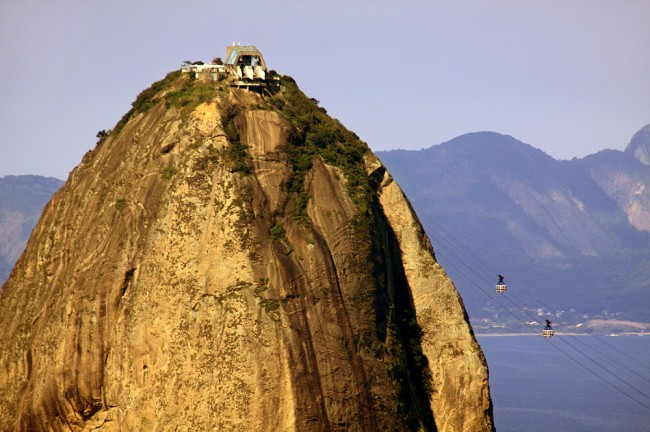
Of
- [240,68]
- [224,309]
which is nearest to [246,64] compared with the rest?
[240,68]

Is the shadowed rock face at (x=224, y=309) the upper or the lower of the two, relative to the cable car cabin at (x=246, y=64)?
lower

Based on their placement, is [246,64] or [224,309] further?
[246,64]

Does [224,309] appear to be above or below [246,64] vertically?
below

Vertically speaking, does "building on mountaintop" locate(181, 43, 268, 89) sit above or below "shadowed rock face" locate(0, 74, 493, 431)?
above

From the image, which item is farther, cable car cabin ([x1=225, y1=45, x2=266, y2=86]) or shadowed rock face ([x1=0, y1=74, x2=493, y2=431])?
cable car cabin ([x1=225, y1=45, x2=266, y2=86])

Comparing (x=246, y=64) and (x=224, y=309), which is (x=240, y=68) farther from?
(x=224, y=309)

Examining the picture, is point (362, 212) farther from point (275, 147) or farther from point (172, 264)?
point (172, 264)

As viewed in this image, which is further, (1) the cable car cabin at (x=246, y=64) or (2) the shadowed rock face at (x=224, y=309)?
(1) the cable car cabin at (x=246, y=64)

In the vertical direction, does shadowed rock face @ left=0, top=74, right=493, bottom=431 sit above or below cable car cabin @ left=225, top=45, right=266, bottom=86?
below
